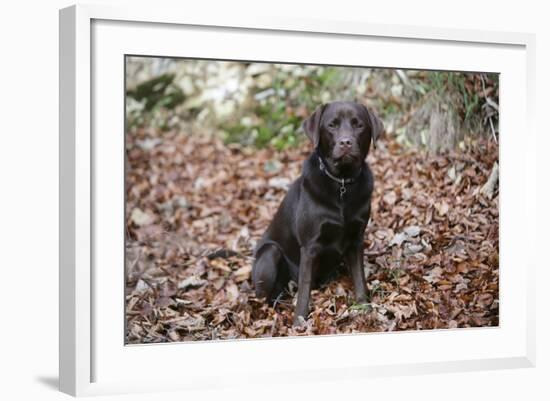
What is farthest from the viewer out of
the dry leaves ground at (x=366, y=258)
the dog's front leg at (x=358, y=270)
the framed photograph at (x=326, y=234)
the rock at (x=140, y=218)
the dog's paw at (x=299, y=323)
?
the rock at (x=140, y=218)

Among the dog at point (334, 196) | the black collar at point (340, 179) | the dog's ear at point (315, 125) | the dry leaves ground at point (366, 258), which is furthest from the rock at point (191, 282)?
the dog's ear at point (315, 125)

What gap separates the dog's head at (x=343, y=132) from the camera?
4918 millimetres

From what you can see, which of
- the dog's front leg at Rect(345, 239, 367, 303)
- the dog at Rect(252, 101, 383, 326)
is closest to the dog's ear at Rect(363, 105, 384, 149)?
the dog at Rect(252, 101, 383, 326)

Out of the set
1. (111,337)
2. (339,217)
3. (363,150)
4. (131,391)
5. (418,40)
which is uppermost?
(418,40)

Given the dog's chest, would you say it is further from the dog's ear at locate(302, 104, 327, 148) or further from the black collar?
the dog's ear at locate(302, 104, 327, 148)

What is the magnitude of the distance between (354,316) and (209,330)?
36.9 inches

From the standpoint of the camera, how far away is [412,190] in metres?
6.21

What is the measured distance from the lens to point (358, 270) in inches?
203

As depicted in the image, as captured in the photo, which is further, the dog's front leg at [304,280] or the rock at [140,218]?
the rock at [140,218]

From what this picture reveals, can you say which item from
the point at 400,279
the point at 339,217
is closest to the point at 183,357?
the point at 339,217

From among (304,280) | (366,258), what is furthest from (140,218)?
(304,280)

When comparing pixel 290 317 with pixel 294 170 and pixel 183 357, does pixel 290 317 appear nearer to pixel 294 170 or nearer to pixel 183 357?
pixel 183 357

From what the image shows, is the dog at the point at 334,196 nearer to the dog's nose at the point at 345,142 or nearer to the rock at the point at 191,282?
the dog's nose at the point at 345,142

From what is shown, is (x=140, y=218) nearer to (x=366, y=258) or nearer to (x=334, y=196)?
(x=366, y=258)
